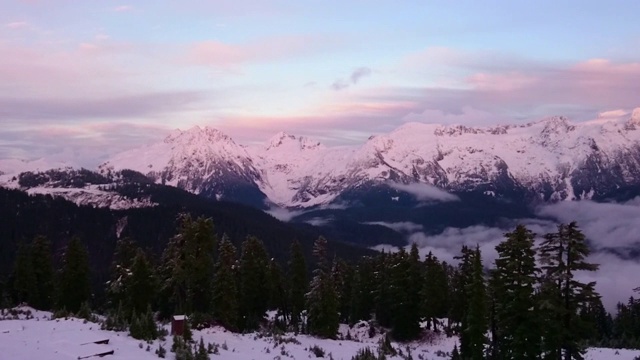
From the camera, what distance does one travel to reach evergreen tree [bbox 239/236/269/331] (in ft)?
230

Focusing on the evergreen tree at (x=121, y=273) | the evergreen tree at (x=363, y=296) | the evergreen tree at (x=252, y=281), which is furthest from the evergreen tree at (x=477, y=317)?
the evergreen tree at (x=363, y=296)

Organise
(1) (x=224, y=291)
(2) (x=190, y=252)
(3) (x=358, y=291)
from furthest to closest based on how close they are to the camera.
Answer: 1. (3) (x=358, y=291)
2. (1) (x=224, y=291)
3. (2) (x=190, y=252)

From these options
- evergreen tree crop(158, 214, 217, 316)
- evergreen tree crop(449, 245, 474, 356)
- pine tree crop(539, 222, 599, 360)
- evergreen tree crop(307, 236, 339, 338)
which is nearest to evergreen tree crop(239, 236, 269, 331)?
evergreen tree crop(307, 236, 339, 338)

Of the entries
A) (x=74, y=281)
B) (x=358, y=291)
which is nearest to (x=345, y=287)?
(x=358, y=291)

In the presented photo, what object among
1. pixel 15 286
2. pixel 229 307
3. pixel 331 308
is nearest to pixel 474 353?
pixel 331 308

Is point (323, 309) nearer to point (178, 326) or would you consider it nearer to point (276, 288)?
point (276, 288)

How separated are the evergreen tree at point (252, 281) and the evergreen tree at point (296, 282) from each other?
17.9 feet

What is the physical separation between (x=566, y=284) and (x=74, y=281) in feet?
172

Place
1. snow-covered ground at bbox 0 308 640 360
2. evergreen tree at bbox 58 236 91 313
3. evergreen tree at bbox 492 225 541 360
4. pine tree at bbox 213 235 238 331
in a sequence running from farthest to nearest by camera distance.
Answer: evergreen tree at bbox 58 236 91 313
pine tree at bbox 213 235 238 331
evergreen tree at bbox 492 225 541 360
snow-covered ground at bbox 0 308 640 360

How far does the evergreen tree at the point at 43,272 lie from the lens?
68875mm

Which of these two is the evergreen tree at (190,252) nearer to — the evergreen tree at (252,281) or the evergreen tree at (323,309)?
the evergreen tree at (323,309)

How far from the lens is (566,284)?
34.4 meters

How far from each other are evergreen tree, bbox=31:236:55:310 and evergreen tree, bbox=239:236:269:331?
68.8ft

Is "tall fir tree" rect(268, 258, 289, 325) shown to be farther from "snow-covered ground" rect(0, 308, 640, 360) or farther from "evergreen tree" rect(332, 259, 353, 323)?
"snow-covered ground" rect(0, 308, 640, 360)
